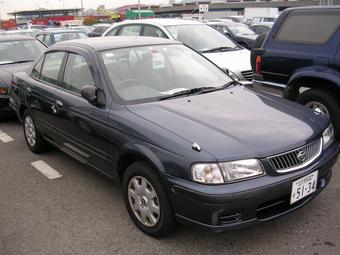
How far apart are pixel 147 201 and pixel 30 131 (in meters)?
3.02

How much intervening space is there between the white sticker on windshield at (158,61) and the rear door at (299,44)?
214cm

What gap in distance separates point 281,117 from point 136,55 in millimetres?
1629

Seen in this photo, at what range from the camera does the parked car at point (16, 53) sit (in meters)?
7.81

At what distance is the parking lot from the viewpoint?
10.6 ft

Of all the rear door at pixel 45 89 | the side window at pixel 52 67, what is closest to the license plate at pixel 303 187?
the rear door at pixel 45 89

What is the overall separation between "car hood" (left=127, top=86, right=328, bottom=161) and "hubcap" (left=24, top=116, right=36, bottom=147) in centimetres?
252

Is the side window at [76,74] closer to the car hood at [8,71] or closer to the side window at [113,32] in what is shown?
the car hood at [8,71]

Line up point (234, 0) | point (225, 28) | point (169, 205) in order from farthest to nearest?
point (234, 0) < point (225, 28) < point (169, 205)

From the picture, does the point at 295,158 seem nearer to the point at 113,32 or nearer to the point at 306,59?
the point at 306,59

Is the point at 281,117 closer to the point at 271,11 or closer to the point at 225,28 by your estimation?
the point at 225,28

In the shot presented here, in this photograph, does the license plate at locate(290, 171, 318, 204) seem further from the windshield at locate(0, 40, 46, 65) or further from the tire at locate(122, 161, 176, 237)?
the windshield at locate(0, 40, 46, 65)

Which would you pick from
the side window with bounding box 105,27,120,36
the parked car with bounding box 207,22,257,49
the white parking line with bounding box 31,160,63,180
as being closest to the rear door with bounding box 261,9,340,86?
the white parking line with bounding box 31,160,63,180

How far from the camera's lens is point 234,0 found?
108m

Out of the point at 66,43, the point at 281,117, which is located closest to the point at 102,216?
the point at 281,117
